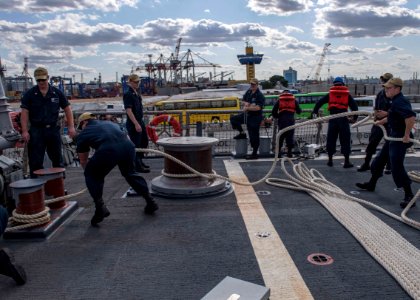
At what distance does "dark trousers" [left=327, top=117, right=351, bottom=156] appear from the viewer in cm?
707

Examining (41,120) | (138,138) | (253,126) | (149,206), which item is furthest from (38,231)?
(253,126)

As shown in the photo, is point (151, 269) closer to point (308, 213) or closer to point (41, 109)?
point (308, 213)

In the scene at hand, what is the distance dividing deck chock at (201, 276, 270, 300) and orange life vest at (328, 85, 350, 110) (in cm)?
531

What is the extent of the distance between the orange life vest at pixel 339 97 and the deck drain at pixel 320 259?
13.8 ft

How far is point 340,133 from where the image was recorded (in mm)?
7141

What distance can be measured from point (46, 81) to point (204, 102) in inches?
1453

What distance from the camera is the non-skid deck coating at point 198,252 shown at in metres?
2.93

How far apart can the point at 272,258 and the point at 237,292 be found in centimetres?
109

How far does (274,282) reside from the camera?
297 cm

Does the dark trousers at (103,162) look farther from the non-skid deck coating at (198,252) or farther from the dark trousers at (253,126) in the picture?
the dark trousers at (253,126)

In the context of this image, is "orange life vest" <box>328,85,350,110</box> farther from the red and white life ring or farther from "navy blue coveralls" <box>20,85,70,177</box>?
"navy blue coveralls" <box>20,85,70,177</box>

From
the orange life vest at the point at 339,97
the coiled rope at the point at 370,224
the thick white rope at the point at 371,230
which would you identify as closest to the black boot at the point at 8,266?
the coiled rope at the point at 370,224

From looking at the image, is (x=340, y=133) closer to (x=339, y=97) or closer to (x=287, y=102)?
(x=339, y=97)

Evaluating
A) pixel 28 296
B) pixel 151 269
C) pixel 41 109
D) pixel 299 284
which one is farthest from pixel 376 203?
pixel 41 109
